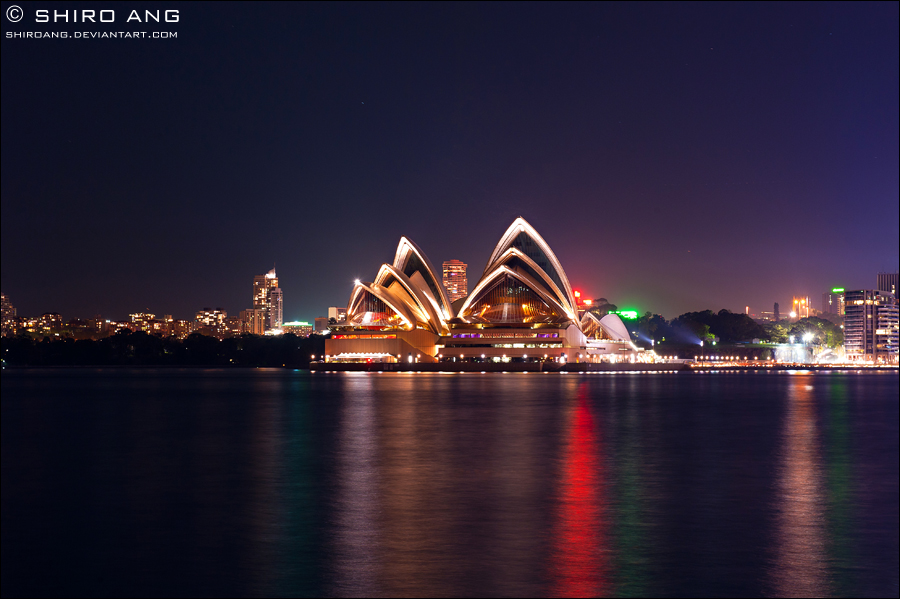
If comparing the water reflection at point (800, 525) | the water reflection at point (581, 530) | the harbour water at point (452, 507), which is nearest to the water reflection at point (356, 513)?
the harbour water at point (452, 507)

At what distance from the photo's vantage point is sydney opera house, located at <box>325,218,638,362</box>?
8506 cm

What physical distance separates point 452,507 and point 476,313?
7402 centimetres

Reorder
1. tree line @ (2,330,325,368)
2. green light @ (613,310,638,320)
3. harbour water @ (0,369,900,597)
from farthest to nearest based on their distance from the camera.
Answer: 1. green light @ (613,310,638,320)
2. tree line @ (2,330,325,368)
3. harbour water @ (0,369,900,597)

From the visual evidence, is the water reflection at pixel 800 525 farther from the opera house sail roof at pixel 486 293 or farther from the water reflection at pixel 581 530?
the opera house sail roof at pixel 486 293

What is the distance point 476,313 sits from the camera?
87875 mm

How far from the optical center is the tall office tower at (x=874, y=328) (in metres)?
162

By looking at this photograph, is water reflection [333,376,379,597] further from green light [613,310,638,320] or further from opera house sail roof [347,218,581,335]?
green light [613,310,638,320]

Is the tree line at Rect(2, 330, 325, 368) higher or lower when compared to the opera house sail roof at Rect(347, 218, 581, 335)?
lower

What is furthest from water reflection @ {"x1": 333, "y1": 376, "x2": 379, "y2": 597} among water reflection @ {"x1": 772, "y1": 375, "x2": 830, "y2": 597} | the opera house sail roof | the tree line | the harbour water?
the tree line

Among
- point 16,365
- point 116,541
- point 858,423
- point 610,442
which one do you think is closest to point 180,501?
point 116,541

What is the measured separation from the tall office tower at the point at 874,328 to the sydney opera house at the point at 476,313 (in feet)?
332

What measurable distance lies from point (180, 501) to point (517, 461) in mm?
8573

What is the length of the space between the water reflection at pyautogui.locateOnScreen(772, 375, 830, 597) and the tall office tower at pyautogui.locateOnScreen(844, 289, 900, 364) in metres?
155

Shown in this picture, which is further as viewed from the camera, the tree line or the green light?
the green light
